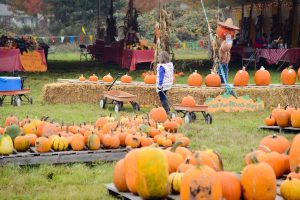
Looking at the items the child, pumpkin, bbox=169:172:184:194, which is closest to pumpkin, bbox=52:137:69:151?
pumpkin, bbox=169:172:184:194

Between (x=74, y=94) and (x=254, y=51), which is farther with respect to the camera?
(x=254, y=51)

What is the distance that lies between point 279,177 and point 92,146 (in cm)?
263

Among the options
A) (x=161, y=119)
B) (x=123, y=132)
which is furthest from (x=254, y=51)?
(x=123, y=132)

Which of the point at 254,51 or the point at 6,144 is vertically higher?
the point at 254,51

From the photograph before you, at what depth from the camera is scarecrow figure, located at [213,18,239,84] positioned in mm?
13391

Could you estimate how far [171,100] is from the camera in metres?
13.7

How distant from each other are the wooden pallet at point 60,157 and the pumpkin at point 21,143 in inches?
2.9

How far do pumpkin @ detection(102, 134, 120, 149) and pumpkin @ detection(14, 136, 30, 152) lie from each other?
92 centimetres

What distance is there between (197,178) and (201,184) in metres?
0.05

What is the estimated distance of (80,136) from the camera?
7.71 m

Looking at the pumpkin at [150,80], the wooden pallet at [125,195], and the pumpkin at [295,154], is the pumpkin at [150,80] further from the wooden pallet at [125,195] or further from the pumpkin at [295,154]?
the pumpkin at [295,154]

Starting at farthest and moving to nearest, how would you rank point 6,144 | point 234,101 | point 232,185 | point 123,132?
point 234,101 < point 123,132 < point 6,144 < point 232,185

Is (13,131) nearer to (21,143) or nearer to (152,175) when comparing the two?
(21,143)

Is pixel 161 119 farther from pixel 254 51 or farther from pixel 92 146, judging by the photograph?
pixel 254 51
